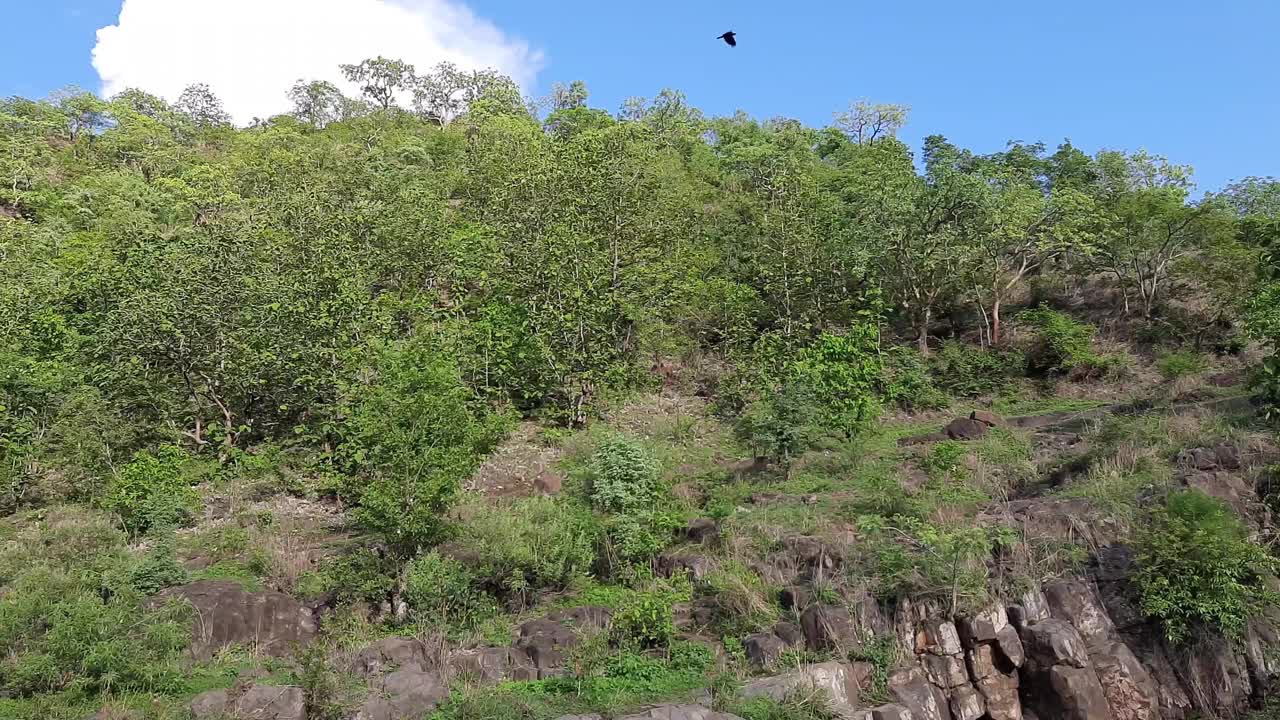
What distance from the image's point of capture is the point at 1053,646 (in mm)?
9031

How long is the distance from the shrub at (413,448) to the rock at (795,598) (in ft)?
16.8

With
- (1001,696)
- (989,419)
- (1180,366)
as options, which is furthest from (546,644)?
(1180,366)

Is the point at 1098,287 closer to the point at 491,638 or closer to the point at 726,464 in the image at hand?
the point at 726,464

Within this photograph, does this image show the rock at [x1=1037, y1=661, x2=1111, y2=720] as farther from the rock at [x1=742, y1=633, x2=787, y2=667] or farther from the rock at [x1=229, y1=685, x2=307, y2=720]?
the rock at [x1=229, y1=685, x2=307, y2=720]

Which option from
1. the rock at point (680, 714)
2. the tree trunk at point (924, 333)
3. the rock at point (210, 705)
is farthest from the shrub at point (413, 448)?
the tree trunk at point (924, 333)

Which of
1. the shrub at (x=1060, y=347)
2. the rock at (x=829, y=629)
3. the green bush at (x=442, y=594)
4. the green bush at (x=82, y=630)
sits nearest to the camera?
the green bush at (x=82, y=630)

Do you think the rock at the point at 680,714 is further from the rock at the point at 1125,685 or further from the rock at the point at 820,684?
the rock at the point at 1125,685

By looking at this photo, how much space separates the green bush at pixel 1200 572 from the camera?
8.91 meters

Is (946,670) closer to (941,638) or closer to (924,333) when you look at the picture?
(941,638)

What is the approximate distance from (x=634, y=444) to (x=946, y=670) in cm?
608

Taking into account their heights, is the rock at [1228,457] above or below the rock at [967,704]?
above

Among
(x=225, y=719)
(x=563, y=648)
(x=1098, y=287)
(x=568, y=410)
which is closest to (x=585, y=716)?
(x=563, y=648)

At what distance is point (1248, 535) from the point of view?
10086 mm

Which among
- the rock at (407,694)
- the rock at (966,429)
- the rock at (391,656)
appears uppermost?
the rock at (966,429)
